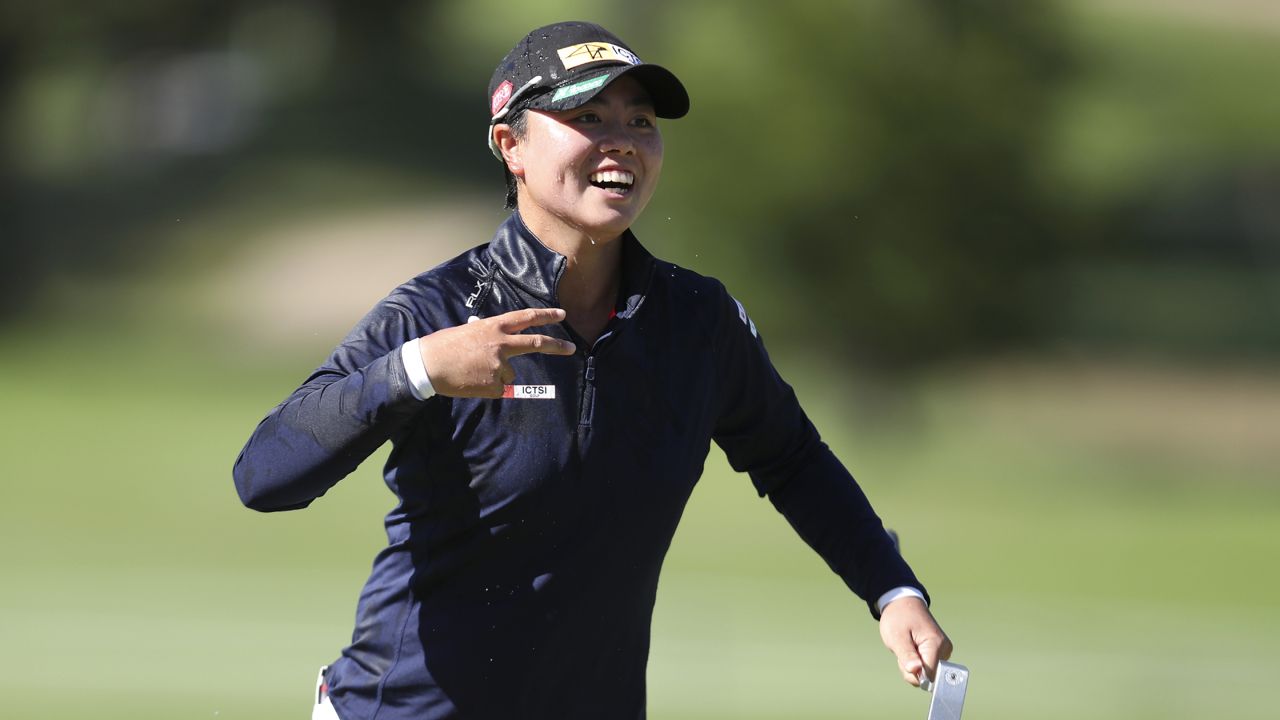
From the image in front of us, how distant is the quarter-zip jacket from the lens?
3.05 meters

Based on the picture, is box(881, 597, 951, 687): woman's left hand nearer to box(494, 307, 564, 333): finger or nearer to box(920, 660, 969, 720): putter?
box(920, 660, 969, 720): putter

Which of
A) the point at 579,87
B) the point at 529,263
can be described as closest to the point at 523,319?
the point at 529,263

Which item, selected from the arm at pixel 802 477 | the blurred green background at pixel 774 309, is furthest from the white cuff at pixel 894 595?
the blurred green background at pixel 774 309

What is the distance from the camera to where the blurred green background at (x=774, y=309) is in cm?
1093

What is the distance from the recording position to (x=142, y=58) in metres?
37.0

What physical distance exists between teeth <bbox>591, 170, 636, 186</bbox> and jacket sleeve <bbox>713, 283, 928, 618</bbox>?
38 cm

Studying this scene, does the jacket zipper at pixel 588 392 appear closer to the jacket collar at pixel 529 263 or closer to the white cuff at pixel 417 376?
the jacket collar at pixel 529 263

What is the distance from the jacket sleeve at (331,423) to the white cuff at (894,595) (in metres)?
1.06

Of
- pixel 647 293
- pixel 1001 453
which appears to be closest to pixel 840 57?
pixel 1001 453

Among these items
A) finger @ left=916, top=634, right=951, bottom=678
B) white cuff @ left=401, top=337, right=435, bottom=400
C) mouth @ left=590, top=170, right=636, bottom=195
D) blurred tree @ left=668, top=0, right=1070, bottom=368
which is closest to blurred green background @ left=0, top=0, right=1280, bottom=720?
blurred tree @ left=668, top=0, right=1070, bottom=368

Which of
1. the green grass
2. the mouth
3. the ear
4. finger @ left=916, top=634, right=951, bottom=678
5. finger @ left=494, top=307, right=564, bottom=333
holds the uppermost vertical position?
the green grass

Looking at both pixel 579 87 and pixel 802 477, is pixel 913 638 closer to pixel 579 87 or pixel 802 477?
pixel 802 477

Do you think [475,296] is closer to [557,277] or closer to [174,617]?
[557,277]

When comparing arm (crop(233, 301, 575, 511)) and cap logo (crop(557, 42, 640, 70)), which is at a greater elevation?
cap logo (crop(557, 42, 640, 70))
